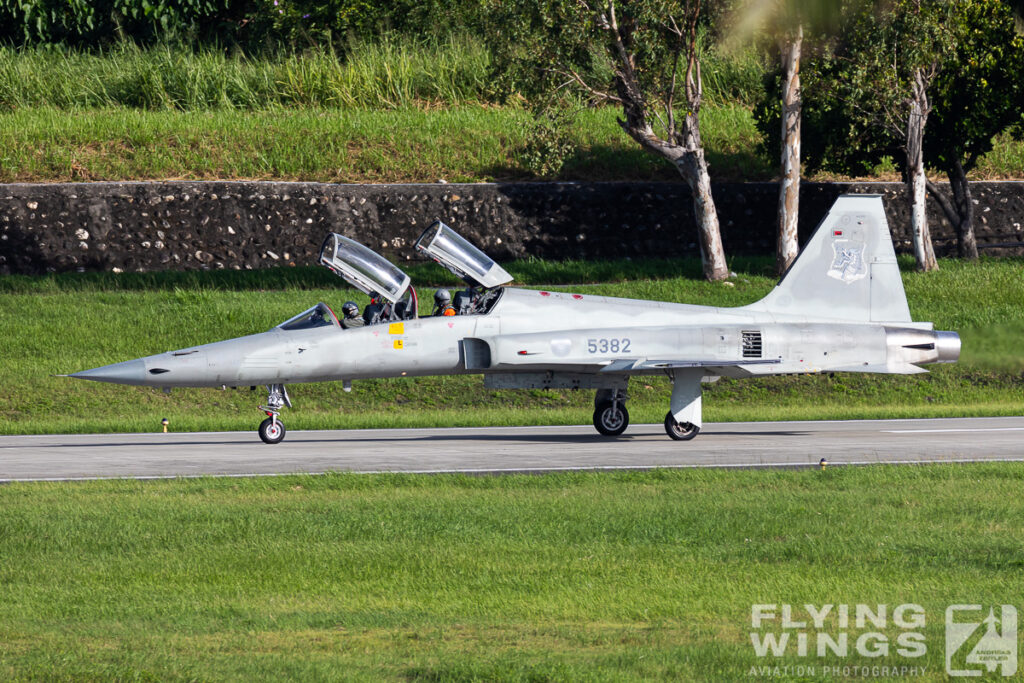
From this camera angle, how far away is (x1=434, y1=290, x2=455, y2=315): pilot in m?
18.7

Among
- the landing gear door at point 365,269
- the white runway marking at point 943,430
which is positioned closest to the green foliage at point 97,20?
the landing gear door at point 365,269

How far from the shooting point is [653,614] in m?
8.48

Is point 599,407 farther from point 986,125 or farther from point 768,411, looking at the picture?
point 986,125

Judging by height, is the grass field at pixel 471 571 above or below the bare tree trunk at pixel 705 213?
below

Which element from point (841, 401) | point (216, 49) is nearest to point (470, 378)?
point (841, 401)

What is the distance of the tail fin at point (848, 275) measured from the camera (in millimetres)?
19734

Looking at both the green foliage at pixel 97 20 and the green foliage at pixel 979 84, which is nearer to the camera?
the green foliage at pixel 979 84

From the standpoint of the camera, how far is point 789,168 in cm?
3159

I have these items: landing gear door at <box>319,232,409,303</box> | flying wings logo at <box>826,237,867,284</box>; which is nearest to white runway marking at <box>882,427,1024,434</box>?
flying wings logo at <box>826,237,867,284</box>

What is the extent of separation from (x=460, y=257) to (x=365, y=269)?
1.54 meters

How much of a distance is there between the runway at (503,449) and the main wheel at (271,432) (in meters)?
0.28

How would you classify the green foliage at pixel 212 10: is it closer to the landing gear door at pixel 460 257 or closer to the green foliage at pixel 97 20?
the green foliage at pixel 97 20

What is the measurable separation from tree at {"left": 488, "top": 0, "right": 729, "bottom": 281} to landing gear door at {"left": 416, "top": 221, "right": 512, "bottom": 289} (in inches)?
430

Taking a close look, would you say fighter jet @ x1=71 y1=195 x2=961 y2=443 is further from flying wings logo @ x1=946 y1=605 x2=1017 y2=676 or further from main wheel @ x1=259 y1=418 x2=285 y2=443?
flying wings logo @ x1=946 y1=605 x2=1017 y2=676
